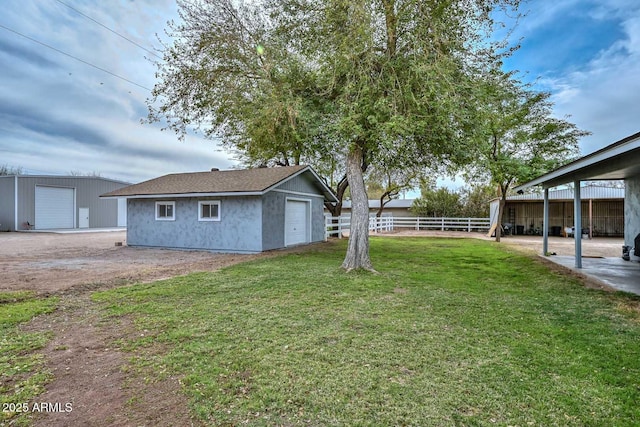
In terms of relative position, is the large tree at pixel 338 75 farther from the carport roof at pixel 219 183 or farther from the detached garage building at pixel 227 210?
the detached garage building at pixel 227 210

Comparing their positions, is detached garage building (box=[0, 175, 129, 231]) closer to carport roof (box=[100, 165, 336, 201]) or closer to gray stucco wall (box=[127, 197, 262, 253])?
carport roof (box=[100, 165, 336, 201])

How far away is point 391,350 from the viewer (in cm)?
386

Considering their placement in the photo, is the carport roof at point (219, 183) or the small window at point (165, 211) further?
the small window at point (165, 211)

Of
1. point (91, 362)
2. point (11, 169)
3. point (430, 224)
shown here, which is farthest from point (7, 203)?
point (430, 224)

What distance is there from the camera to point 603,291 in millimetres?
6809

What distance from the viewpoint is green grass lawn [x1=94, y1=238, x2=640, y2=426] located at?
2717mm

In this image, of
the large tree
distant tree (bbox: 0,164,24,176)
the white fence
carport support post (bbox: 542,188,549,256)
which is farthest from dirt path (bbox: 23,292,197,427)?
distant tree (bbox: 0,164,24,176)

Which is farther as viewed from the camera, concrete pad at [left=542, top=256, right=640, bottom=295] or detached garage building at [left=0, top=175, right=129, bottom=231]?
detached garage building at [left=0, top=175, right=129, bottom=231]

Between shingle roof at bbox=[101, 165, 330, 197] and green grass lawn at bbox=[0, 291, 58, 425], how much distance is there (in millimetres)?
7595

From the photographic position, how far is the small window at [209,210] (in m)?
13.7

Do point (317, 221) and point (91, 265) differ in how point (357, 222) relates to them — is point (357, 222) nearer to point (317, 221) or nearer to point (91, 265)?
point (91, 265)

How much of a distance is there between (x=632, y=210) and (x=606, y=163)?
17.4ft

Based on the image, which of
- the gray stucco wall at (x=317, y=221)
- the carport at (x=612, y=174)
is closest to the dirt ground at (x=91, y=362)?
the carport at (x=612, y=174)

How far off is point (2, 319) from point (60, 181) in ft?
83.7
